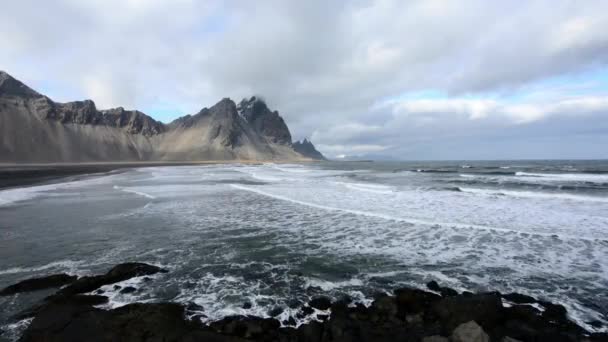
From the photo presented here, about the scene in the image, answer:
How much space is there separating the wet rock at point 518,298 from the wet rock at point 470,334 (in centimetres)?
281

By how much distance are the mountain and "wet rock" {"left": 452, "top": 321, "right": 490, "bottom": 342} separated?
129915mm

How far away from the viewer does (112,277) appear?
7383 mm

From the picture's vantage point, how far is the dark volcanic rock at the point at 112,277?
679 cm

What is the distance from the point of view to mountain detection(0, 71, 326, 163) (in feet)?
340

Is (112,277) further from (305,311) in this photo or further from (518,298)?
(518,298)

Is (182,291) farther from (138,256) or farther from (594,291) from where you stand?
(594,291)

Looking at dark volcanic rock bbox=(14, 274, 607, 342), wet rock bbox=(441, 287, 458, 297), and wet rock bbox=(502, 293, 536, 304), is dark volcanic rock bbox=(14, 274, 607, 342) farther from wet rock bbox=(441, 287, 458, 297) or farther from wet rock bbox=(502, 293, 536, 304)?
wet rock bbox=(441, 287, 458, 297)


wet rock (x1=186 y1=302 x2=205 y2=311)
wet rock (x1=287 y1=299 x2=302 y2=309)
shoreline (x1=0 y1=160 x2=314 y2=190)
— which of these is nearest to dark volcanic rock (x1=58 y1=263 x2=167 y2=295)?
wet rock (x1=186 y1=302 x2=205 y2=311)

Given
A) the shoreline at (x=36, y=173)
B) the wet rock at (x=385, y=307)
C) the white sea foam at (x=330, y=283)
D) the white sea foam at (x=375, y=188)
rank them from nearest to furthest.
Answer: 1. the wet rock at (x=385, y=307)
2. the white sea foam at (x=330, y=283)
3. the white sea foam at (x=375, y=188)
4. the shoreline at (x=36, y=173)

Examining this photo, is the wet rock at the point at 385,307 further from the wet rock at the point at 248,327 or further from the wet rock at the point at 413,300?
the wet rock at the point at 248,327

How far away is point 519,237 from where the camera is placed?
1145 cm

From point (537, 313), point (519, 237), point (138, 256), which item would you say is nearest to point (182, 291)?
point (138, 256)

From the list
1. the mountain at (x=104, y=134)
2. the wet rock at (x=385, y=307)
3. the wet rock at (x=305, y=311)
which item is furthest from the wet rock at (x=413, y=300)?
the mountain at (x=104, y=134)

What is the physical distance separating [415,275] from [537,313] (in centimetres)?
268
